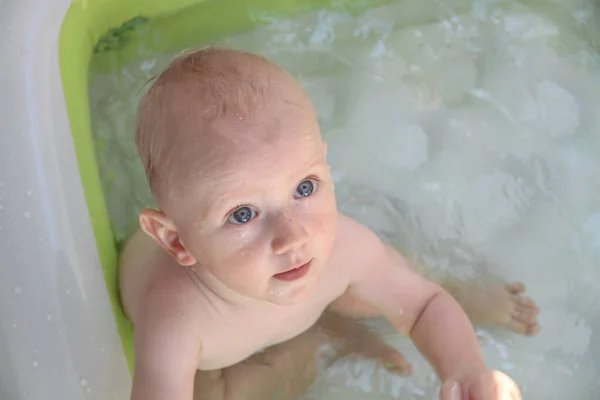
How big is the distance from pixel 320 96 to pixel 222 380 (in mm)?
655

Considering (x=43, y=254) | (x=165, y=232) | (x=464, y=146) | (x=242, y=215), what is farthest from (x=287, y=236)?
(x=464, y=146)

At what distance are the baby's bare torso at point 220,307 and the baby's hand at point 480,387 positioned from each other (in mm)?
238

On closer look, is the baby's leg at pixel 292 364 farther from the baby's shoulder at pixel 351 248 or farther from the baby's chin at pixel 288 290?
the baby's chin at pixel 288 290

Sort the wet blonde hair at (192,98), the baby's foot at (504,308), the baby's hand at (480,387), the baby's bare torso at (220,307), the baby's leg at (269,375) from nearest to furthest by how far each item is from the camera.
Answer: the wet blonde hair at (192,98)
the baby's hand at (480,387)
the baby's bare torso at (220,307)
the baby's leg at (269,375)
the baby's foot at (504,308)

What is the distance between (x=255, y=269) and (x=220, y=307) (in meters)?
0.20

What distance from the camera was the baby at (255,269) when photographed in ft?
2.61

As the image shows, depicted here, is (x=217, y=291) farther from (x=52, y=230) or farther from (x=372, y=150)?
(x=372, y=150)

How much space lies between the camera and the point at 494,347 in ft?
4.15

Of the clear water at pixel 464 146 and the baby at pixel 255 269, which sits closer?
the baby at pixel 255 269

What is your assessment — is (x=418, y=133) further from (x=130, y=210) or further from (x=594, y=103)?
(x=130, y=210)

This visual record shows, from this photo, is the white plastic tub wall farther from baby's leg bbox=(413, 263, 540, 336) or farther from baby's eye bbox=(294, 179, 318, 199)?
baby's leg bbox=(413, 263, 540, 336)

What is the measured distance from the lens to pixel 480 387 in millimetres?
921

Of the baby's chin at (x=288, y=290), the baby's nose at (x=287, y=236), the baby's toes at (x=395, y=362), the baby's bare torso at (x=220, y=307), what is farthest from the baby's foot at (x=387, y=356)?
the baby's nose at (x=287, y=236)

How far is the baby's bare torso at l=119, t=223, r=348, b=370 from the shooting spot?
1.02m
